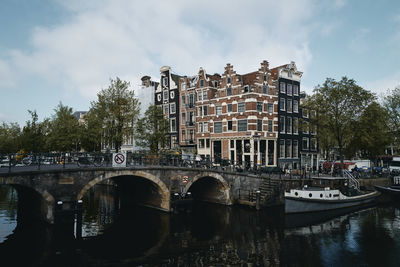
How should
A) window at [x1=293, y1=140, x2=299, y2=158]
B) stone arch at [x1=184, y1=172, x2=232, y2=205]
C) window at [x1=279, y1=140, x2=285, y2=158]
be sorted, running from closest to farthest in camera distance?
stone arch at [x1=184, y1=172, x2=232, y2=205] < window at [x1=279, y1=140, x2=285, y2=158] < window at [x1=293, y1=140, x2=299, y2=158]

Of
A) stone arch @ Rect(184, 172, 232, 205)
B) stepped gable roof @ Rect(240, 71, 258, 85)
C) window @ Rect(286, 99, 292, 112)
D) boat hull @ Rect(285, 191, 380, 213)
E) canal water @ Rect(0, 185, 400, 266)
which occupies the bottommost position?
canal water @ Rect(0, 185, 400, 266)

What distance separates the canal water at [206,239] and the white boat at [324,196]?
3.19ft

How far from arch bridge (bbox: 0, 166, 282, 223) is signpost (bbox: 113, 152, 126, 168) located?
44cm

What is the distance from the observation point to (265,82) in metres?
41.1

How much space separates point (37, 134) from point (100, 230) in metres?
26.9

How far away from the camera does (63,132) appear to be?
41812mm

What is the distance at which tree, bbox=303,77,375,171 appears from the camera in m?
33.1

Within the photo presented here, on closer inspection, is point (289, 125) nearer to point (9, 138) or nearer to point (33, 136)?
point (33, 136)

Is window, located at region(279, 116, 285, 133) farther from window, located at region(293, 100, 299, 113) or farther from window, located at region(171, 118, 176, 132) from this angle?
window, located at region(171, 118, 176, 132)

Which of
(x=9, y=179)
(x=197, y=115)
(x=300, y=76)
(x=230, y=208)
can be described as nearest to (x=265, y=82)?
(x=300, y=76)

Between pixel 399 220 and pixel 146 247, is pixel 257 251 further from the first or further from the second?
pixel 399 220

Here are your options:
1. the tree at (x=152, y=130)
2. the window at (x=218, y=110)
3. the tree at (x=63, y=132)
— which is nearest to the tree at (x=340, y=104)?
the window at (x=218, y=110)

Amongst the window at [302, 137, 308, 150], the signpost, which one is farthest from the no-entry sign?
the window at [302, 137, 308, 150]

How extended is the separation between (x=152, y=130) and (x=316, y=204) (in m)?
23.0
